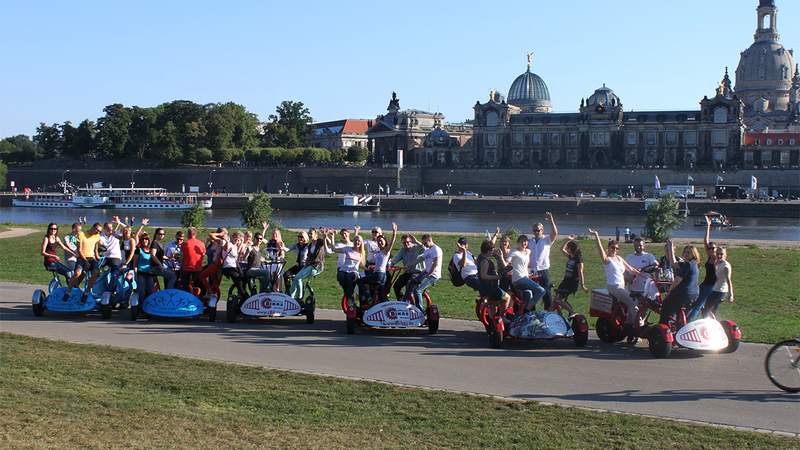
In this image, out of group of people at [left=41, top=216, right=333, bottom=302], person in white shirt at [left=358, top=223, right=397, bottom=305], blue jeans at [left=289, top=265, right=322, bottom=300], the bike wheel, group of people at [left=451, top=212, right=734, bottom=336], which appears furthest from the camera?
group of people at [left=41, top=216, right=333, bottom=302]

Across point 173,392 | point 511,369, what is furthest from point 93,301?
point 511,369

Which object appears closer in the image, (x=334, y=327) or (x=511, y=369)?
(x=511, y=369)

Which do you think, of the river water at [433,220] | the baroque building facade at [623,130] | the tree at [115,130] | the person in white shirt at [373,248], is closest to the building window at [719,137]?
the baroque building facade at [623,130]

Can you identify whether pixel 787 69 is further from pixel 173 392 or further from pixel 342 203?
pixel 173 392

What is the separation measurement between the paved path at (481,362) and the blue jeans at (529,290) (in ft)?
1.86

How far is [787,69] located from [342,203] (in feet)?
247

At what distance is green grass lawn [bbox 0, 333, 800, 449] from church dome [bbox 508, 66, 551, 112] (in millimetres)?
128229

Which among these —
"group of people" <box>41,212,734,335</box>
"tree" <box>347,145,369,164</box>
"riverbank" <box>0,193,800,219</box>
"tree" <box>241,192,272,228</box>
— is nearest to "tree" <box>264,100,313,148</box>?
"tree" <box>347,145,369,164</box>

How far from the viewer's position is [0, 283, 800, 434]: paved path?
9703mm

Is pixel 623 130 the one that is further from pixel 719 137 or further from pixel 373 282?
pixel 373 282

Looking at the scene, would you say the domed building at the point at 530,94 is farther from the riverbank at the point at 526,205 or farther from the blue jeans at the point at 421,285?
the blue jeans at the point at 421,285

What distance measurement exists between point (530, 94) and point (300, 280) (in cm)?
12468

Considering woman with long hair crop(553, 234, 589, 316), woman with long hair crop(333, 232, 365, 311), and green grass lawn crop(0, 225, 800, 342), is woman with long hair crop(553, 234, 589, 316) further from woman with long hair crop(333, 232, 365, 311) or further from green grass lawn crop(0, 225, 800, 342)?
woman with long hair crop(333, 232, 365, 311)

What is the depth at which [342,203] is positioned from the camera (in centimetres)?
9462
